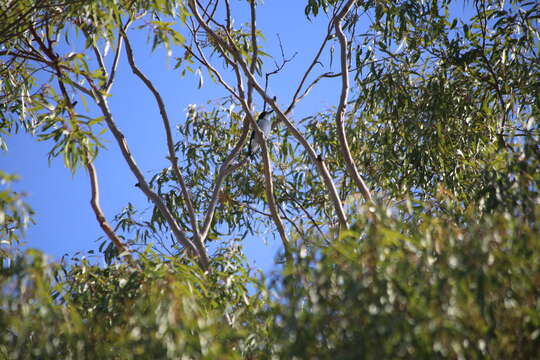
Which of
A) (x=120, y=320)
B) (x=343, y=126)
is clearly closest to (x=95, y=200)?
(x=120, y=320)

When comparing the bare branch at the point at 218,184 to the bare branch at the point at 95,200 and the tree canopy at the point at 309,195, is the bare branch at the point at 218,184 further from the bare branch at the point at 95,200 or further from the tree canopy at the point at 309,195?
the bare branch at the point at 95,200

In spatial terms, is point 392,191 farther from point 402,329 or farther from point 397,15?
point 402,329

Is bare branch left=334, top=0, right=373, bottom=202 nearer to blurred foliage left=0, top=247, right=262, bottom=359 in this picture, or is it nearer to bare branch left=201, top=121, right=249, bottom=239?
bare branch left=201, top=121, right=249, bottom=239

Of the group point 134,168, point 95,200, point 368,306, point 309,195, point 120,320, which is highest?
point 309,195

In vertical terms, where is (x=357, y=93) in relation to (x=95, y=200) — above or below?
above

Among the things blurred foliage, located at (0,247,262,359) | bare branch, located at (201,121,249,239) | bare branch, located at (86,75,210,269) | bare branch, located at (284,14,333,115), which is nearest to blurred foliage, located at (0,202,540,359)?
blurred foliage, located at (0,247,262,359)

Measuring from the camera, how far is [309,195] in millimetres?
4434

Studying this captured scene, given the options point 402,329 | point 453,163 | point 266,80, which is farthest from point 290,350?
point 453,163

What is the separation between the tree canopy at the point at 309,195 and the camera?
4.79 feet

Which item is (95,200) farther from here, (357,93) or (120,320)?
(357,93)

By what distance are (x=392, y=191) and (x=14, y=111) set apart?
2255mm

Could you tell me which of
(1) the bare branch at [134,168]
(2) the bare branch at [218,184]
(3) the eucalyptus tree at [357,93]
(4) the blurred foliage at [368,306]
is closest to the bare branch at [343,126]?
(3) the eucalyptus tree at [357,93]

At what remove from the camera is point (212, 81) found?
144 inches

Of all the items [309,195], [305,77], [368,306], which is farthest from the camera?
[309,195]
